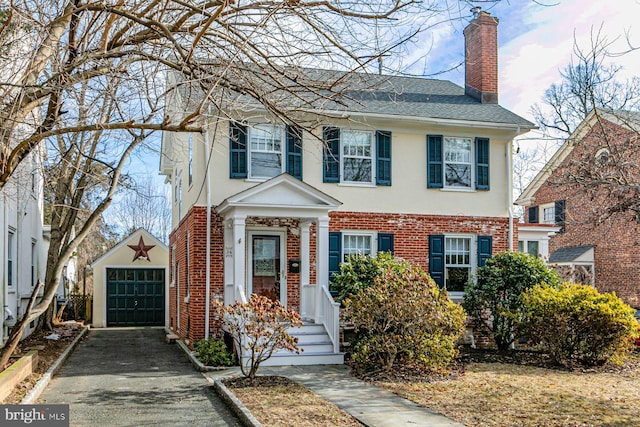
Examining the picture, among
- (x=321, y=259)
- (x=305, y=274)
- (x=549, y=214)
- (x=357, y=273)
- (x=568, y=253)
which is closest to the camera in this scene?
(x=357, y=273)

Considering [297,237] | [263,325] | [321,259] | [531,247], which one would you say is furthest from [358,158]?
[531,247]

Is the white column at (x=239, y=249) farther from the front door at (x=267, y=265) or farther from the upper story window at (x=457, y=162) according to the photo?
the upper story window at (x=457, y=162)

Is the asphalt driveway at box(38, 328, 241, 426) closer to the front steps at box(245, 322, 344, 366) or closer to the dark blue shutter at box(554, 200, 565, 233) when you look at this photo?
the front steps at box(245, 322, 344, 366)

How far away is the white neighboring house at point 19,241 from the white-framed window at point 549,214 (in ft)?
65.5

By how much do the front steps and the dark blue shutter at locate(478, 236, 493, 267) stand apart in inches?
185

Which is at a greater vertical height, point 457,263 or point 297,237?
point 297,237

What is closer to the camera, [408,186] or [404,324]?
[404,324]

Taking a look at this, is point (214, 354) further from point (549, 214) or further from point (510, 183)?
point (549, 214)

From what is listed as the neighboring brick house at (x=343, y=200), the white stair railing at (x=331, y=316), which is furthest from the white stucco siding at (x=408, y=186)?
the white stair railing at (x=331, y=316)

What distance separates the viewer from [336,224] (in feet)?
50.5

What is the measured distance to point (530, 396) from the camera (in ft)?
31.4

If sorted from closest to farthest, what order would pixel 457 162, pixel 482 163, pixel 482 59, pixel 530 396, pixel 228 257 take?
pixel 530 396 → pixel 228 257 → pixel 457 162 → pixel 482 163 → pixel 482 59

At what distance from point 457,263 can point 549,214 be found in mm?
13607

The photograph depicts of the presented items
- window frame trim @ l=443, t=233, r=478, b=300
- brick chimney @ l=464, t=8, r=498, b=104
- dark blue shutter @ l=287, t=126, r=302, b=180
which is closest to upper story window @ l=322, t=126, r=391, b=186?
dark blue shutter @ l=287, t=126, r=302, b=180
